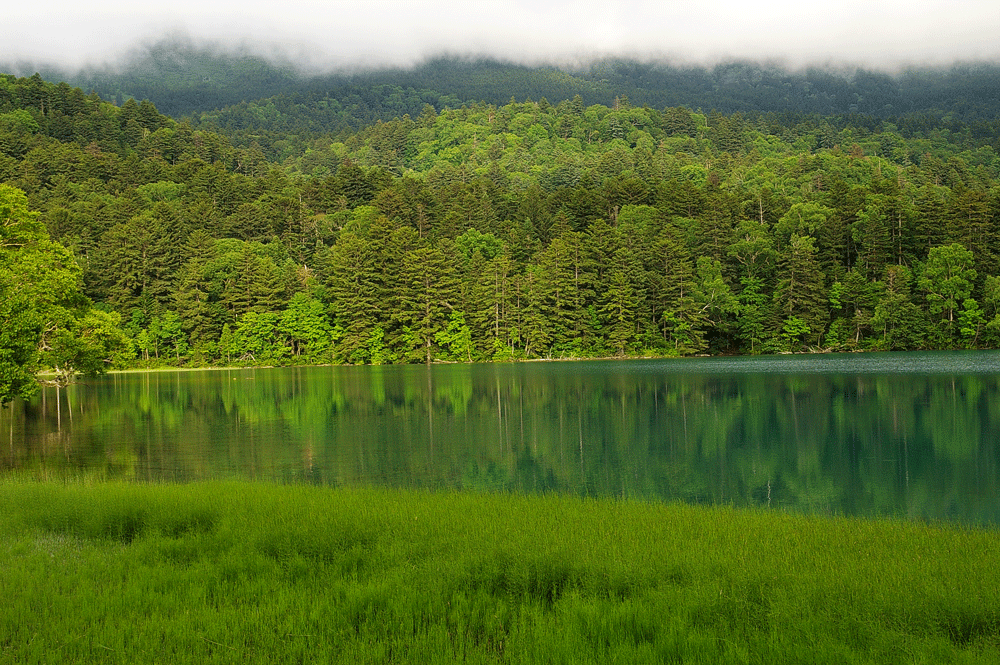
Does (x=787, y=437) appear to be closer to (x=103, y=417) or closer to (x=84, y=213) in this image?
(x=103, y=417)

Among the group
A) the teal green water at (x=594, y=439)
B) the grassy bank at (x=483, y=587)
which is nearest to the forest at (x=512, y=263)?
the teal green water at (x=594, y=439)

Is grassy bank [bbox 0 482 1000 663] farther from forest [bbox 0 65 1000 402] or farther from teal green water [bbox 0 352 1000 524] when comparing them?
forest [bbox 0 65 1000 402]

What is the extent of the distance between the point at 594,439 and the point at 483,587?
50.7ft

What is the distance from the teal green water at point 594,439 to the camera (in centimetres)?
1614

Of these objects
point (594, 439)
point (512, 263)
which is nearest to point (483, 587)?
point (594, 439)

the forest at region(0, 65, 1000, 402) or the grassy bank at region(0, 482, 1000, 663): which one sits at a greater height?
the forest at region(0, 65, 1000, 402)

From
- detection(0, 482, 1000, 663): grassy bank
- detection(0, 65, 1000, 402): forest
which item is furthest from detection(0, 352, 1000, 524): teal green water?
detection(0, 65, 1000, 402): forest

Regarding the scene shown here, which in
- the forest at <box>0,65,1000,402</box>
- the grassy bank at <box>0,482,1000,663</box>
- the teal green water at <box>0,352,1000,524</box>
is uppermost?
the forest at <box>0,65,1000,402</box>

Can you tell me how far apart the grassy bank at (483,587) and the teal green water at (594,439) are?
530cm

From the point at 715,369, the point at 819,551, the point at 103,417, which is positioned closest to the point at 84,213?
the point at 103,417

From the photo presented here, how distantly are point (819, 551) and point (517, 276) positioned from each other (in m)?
71.2

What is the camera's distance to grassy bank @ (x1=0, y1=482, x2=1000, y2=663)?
608 centimetres

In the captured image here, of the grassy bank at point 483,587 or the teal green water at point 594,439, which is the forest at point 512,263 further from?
the grassy bank at point 483,587

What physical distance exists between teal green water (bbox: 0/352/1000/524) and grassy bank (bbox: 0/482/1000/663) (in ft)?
17.4
